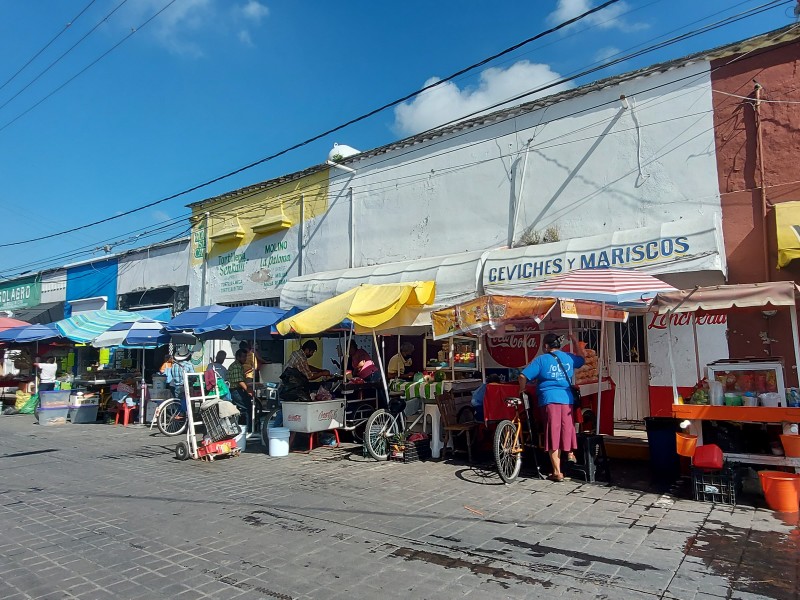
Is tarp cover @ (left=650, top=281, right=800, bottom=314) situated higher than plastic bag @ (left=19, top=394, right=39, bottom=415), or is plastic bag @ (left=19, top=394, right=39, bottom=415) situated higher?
tarp cover @ (left=650, top=281, right=800, bottom=314)

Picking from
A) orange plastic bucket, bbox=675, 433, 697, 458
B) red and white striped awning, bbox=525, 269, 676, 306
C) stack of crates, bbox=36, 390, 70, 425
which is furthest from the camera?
stack of crates, bbox=36, 390, 70, 425

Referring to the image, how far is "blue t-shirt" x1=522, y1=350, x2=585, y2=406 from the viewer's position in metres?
7.42

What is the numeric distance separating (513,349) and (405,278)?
2787mm

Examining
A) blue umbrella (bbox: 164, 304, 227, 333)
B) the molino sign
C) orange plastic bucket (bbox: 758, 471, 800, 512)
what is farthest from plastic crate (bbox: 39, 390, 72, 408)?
orange plastic bucket (bbox: 758, 471, 800, 512)

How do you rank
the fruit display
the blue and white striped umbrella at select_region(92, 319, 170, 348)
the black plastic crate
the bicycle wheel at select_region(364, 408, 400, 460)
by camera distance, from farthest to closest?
the blue and white striped umbrella at select_region(92, 319, 170, 348) < the bicycle wheel at select_region(364, 408, 400, 460) < the black plastic crate < the fruit display

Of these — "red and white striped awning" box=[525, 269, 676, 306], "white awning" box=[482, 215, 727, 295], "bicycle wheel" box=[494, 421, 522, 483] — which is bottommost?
"bicycle wheel" box=[494, 421, 522, 483]

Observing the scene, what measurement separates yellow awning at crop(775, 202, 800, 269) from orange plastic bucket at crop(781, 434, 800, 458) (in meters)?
3.15

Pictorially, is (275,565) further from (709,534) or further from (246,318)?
(246,318)

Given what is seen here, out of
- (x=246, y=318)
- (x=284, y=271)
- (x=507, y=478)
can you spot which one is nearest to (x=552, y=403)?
(x=507, y=478)

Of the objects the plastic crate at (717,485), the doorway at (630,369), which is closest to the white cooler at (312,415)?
the doorway at (630,369)

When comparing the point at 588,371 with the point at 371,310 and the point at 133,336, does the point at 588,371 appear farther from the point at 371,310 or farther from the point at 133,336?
the point at 133,336

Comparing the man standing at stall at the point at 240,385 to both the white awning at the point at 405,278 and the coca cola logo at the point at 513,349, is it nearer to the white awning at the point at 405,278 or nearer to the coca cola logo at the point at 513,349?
the white awning at the point at 405,278

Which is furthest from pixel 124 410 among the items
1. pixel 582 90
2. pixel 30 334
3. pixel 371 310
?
pixel 582 90

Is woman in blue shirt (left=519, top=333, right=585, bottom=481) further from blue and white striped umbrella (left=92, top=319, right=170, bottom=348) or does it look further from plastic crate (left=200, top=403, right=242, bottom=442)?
blue and white striped umbrella (left=92, top=319, right=170, bottom=348)
